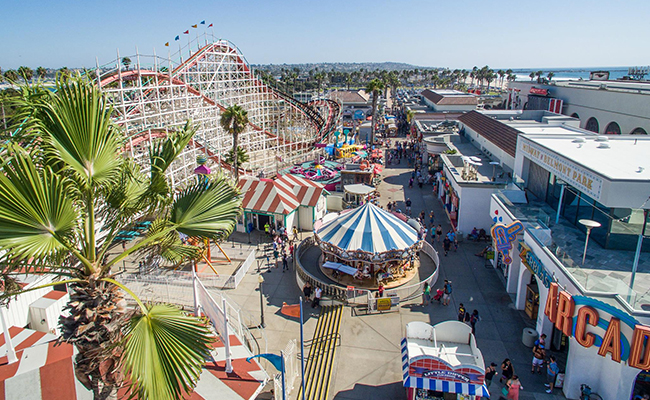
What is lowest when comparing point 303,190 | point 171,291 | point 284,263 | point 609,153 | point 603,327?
point 284,263

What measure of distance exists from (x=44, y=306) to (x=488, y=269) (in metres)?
17.9

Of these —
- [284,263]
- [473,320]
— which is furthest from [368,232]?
[473,320]

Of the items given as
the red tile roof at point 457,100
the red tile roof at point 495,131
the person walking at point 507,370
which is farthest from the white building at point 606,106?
the person walking at point 507,370

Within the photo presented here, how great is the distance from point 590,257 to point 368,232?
27.1ft

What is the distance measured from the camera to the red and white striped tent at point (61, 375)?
27.7 ft

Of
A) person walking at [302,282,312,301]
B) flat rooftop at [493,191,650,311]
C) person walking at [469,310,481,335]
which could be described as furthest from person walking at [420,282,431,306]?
person walking at [302,282,312,301]

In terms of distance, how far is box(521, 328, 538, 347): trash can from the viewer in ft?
44.5

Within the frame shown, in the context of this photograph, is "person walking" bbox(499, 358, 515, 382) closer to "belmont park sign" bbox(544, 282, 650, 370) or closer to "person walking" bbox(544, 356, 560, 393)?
"person walking" bbox(544, 356, 560, 393)

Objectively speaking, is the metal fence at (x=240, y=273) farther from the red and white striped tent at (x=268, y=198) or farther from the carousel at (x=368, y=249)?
the carousel at (x=368, y=249)

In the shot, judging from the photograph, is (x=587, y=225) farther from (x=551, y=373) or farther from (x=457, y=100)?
(x=457, y=100)

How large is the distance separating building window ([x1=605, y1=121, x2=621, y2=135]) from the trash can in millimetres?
26622

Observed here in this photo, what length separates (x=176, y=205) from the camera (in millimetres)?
5418

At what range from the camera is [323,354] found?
13.6 meters

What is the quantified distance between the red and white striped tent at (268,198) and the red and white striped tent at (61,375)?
11.8 metres
